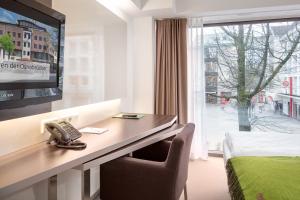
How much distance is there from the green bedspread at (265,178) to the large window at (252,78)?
6.06ft

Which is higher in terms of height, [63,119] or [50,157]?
[63,119]

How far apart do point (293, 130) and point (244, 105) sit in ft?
2.66

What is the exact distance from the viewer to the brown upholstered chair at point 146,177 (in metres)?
1.62

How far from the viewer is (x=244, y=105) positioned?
12.1ft

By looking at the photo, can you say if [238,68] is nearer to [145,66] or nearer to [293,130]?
[293,130]

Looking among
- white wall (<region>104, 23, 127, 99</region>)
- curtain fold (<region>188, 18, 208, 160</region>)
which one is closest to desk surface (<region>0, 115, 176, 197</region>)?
white wall (<region>104, 23, 127, 99</region>)

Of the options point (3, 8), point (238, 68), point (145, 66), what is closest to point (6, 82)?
point (3, 8)

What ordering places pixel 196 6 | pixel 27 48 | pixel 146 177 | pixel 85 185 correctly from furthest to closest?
pixel 196 6, pixel 146 177, pixel 85 185, pixel 27 48

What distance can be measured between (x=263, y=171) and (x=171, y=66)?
2143mm

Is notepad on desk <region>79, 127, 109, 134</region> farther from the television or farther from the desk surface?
the television

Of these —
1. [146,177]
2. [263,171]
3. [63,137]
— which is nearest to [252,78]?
[263,171]

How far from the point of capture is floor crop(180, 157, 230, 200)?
2.46 m

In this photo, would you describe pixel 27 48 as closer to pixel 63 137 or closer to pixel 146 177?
pixel 63 137

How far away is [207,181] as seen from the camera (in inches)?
110
